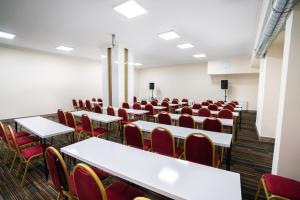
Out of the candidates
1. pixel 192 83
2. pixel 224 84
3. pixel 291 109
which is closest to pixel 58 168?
pixel 291 109

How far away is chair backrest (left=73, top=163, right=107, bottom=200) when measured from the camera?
3.64ft

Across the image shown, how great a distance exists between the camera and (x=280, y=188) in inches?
62.6

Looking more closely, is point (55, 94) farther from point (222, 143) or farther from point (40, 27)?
point (222, 143)

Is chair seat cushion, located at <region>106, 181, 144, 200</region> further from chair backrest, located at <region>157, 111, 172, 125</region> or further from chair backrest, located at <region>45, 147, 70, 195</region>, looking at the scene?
chair backrest, located at <region>157, 111, 172, 125</region>

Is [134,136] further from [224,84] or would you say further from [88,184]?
[224,84]

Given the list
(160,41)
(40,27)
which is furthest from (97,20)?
(160,41)

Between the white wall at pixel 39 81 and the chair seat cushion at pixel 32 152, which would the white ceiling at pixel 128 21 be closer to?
the white wall at pixel 39 81

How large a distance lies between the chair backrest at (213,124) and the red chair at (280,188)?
148 centimetres

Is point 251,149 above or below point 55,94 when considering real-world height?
below

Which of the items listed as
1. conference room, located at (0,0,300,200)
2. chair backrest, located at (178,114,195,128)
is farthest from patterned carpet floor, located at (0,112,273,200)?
chair backrest, located at (178,114,195,128)

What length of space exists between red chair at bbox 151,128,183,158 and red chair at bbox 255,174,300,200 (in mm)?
1174

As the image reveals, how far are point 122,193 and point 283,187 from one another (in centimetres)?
173

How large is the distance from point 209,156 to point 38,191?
2683 mm

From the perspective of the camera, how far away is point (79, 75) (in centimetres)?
959
